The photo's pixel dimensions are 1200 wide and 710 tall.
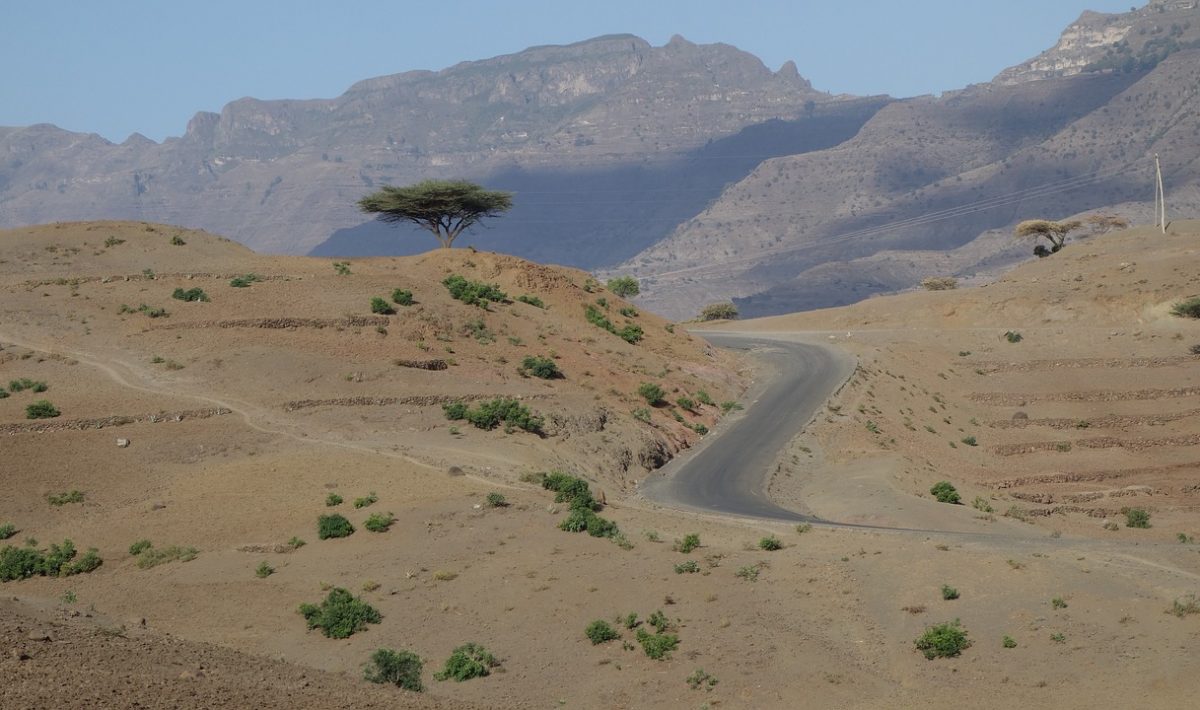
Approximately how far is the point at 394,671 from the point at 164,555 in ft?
36.4

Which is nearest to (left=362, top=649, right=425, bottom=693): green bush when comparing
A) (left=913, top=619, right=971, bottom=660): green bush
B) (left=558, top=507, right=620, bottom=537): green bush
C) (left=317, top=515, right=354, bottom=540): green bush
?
(left=317, top=515, right=354, bottom=540): green bush

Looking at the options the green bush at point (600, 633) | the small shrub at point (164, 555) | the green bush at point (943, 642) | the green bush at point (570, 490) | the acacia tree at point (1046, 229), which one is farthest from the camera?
the acacia tree at point (1046, 229)

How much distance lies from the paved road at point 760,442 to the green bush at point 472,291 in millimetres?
14320

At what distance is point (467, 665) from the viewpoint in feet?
91.8

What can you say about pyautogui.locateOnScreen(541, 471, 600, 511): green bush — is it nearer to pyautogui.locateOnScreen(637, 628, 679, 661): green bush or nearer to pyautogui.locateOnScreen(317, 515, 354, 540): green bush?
pyautogui.locateOnScreen(317, 515, 354, 540): green bush

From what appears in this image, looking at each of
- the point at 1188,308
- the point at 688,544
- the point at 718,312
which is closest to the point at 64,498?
the point at 688,544

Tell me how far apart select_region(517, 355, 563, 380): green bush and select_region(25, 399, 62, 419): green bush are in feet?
67.9

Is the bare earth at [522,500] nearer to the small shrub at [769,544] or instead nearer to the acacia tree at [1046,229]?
the small shrub at [769,544]

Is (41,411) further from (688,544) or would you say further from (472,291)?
(472,291)

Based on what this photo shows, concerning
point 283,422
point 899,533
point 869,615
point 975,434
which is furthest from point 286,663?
point 975,434

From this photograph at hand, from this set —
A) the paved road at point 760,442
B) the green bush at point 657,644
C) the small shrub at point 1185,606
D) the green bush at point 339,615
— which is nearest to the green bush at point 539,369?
the paved road at point 760,442

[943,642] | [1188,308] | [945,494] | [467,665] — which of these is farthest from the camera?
[1188,308]

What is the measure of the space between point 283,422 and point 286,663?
23.6m

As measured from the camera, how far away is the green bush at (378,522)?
121 ft
